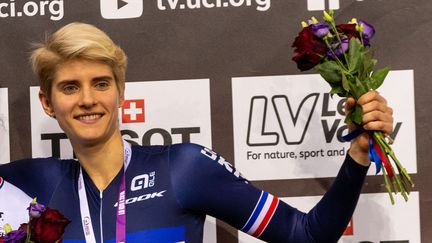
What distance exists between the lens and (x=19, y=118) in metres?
2.25

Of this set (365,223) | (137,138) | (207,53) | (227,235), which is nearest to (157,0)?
(207,53)

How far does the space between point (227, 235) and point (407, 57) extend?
2.51 ft

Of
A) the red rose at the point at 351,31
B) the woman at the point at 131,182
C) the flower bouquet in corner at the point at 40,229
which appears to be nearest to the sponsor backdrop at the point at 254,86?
the woman at the point at 131,182

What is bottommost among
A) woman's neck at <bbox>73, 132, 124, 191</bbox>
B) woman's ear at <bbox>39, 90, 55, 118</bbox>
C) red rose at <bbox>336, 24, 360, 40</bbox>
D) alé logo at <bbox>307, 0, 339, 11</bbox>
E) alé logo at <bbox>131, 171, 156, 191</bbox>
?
alé logo at <bbox>131, 171, 156, 191</bbox>

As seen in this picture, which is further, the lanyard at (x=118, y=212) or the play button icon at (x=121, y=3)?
the play button icon at (x=121, y=3)

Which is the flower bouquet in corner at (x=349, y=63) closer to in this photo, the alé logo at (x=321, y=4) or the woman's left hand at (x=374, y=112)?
the woman's left hand at (x=374, y=112)

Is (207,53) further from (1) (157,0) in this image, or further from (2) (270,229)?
(2) (270,229)

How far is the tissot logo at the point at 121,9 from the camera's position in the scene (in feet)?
7.25

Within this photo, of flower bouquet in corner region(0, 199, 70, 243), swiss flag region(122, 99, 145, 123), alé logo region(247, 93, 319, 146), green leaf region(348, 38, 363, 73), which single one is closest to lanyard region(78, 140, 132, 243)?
flower bouquet in corner region(0, 199, 70, 243)

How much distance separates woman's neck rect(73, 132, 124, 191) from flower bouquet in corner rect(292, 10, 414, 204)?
514 millimetres

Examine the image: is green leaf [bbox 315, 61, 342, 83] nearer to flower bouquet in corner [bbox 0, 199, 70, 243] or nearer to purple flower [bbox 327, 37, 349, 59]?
purple flower [bbox 327, 37, 349, 59]

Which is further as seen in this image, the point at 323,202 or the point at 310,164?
the point at 310,164

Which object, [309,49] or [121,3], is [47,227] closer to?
[309,49]

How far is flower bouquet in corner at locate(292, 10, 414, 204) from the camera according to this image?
63.9 inches
